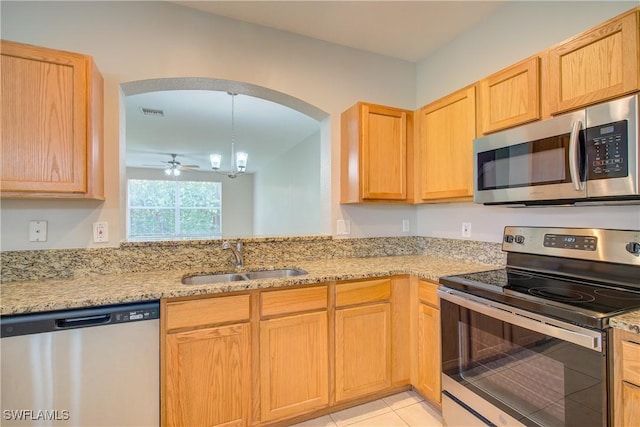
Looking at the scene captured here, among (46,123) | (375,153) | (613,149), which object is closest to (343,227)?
(375,153)

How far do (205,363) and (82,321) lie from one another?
22.8 inches

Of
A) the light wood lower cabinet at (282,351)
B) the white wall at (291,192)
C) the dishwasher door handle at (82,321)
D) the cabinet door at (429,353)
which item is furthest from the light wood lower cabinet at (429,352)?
the dishwasher door handle at (82,321)

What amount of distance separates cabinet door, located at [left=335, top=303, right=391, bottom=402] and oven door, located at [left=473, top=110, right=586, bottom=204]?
99 cm

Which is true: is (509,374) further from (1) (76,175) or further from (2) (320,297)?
(1) (76,175)

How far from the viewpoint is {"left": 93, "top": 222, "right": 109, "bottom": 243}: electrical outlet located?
A: 181 centimetres

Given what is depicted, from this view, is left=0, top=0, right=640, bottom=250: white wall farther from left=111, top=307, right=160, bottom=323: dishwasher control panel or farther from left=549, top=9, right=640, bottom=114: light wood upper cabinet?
left=111, top=307, right=160, bottom=323: dishwasher control panel

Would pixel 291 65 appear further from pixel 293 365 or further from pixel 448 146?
pixel 293 365

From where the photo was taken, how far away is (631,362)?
3.28 ft

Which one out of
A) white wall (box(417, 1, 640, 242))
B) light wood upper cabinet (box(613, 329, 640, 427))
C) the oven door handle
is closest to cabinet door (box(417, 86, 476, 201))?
white wall (box(417, 1, 640, 242))

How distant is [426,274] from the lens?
74.3 inches

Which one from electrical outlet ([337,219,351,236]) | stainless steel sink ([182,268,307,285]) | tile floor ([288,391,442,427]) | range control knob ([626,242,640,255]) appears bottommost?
tile floor ([288,391,442,427])

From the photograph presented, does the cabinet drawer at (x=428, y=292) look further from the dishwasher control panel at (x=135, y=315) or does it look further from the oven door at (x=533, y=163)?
the dishwasher control panel at (x=135, y=315)

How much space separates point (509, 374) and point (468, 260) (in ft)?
3.24

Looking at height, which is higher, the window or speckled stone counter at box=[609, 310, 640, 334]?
the window
